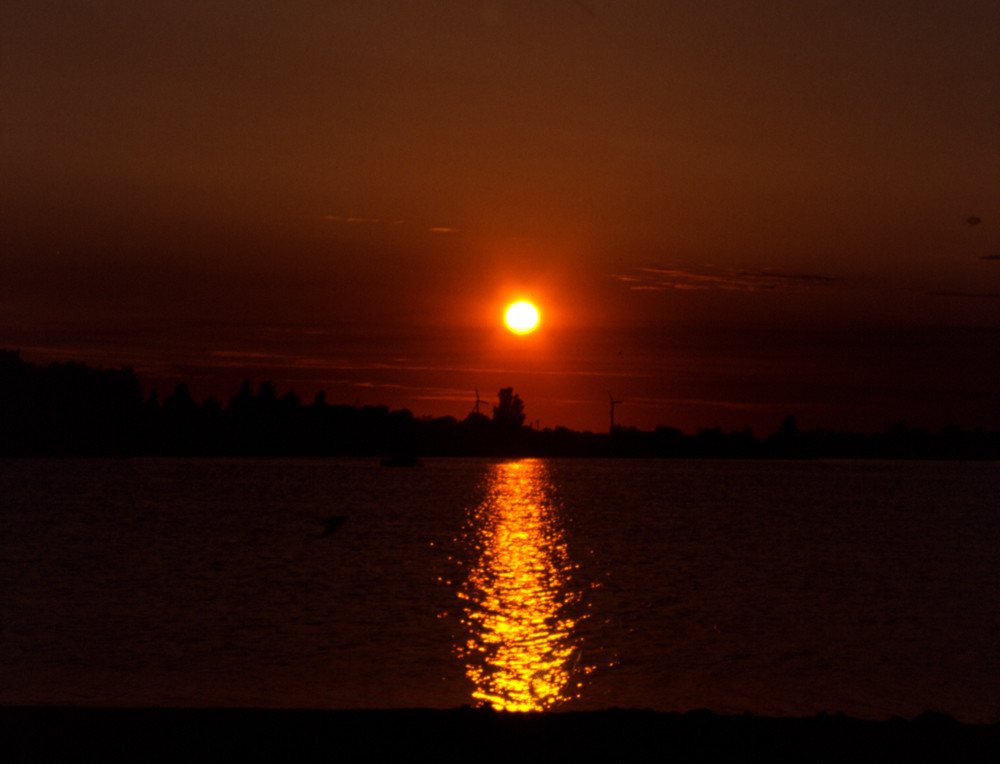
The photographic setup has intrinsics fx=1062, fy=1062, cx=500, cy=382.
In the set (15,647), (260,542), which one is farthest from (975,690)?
(260,542)

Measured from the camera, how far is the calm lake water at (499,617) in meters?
23.2

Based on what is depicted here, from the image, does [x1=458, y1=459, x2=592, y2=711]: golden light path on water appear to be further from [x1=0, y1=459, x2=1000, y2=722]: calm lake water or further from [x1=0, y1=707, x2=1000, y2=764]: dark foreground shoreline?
[x1=0, y1=707, x2=1000, y2=764]: dark foreground shoreline

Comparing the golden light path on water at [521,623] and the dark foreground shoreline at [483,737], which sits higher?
the dark foreground shoreline at [483,737]

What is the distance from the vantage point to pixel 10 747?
14.7m

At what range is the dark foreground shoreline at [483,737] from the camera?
14.7 meters

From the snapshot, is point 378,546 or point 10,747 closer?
point 10,747

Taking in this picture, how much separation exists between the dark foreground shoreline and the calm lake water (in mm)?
5103

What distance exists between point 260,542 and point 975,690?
48.9m

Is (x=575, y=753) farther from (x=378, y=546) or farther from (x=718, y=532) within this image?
(x=718, y=532)

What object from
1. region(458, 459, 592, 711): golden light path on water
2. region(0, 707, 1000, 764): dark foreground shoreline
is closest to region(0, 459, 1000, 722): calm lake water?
region(458, 459, 592, 711): golden light path on water

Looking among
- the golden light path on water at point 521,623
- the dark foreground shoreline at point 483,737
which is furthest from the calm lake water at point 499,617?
the dark foreground shoreline at point 483,737

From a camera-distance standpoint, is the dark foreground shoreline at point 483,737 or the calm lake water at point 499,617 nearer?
the dark foreground shoreline at point 483,737

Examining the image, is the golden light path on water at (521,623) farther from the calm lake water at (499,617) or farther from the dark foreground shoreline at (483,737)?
the dark foreground shoreline at (483,737)

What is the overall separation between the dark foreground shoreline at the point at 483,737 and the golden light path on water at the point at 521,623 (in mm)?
5306
